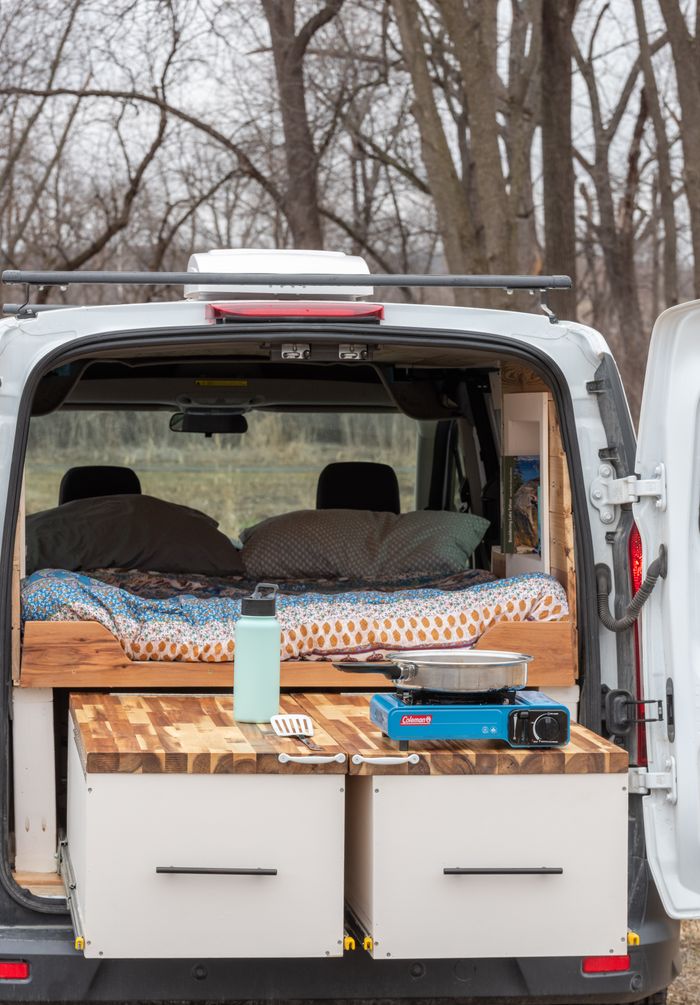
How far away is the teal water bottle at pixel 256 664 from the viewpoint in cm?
307

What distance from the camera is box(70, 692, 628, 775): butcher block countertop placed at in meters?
2.65

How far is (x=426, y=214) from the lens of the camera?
695 inches

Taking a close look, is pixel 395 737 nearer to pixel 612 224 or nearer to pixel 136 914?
pixel 136 914

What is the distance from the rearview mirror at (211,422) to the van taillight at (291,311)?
238 centimetres

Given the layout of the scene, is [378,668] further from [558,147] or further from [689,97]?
[689,97]

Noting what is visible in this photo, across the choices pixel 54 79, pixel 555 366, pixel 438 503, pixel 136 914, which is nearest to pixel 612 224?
pixel 54 79

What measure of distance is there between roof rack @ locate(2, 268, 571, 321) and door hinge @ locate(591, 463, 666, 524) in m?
0.41

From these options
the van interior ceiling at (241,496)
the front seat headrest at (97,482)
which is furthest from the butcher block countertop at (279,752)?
the front seat headrest at (97,482)

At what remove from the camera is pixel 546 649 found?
11.4 ft

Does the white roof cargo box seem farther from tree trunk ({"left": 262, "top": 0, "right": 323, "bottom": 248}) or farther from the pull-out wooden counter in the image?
tree trunk ({"left": 262, "top": 0, "right": 323, "bottom": 248})

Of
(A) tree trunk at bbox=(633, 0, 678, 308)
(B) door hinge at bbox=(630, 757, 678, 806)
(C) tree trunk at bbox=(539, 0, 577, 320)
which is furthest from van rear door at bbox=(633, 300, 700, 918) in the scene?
(A) tree trunk at bbox=(633, 0, 678, 308)

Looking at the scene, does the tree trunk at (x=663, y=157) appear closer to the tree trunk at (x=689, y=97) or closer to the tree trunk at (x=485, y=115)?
the tree trunk at (x=689, y=97)

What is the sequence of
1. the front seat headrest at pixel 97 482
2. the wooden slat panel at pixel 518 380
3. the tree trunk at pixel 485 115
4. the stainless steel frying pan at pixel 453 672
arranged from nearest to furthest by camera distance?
1. the stainless steel frying pan at pixel 453 672
2. the wooden slat panel at pixel 518 380
3. the front seat headrest at pixel 97 482
4. the tree trunk at pixel 485 115

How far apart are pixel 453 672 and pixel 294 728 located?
347 millimetres
